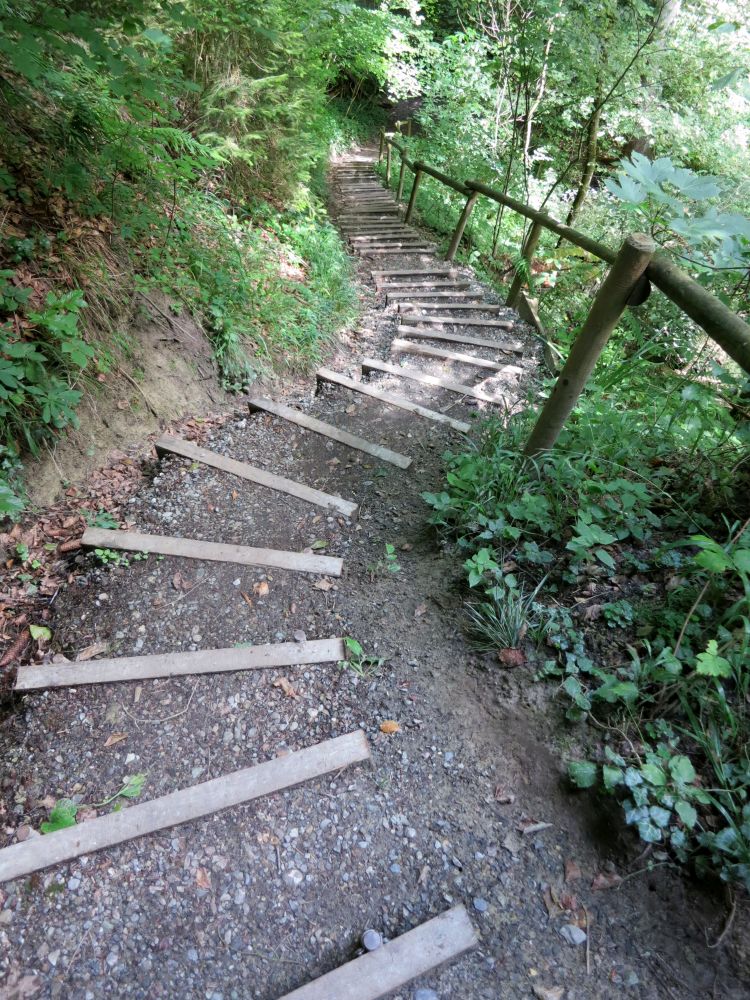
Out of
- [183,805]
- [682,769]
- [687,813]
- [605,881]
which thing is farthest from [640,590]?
[183,805]

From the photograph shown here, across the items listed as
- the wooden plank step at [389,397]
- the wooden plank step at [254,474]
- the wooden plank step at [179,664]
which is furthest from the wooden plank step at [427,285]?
the wooden plank step at [179,664]

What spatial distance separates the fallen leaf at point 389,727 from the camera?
2.00m

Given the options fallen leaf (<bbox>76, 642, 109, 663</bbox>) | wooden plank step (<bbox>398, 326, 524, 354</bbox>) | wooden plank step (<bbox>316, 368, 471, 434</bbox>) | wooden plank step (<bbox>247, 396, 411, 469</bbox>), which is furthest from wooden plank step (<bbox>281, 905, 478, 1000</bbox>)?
wooden plank step (<bbox>398, 326, 524, 354</bbox>)

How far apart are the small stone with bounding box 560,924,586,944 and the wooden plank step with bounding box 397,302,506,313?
19.3ft

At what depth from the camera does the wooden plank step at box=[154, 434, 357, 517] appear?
3193 millimetres

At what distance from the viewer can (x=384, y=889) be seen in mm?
1613

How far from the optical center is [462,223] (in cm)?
733

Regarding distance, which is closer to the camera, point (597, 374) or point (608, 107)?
point (597, 374)

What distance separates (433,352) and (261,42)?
390cm

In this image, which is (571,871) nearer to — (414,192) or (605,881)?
(605,881)

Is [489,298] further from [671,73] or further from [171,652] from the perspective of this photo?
[171,652]

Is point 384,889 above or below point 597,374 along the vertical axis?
below

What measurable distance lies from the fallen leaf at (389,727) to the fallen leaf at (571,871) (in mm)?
713

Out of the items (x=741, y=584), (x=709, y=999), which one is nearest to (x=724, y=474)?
(x=741, y=584)
